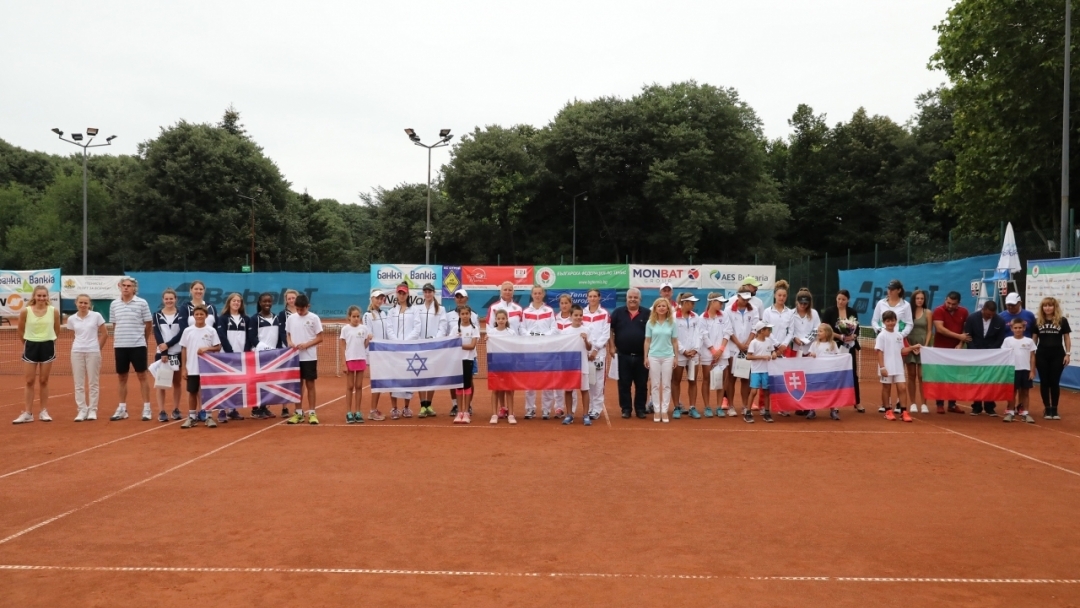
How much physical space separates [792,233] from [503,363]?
158 ft

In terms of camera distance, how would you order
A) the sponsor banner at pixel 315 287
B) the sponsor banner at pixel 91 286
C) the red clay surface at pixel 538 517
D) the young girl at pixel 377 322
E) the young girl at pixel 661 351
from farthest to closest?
the sponsor banner at pixel 91 286 < the sponsor banner at pixel 315 287 < the young girl at pixel 377 322 < the young girl at pixel 661 351 < the red clay surface at pixel 538 517

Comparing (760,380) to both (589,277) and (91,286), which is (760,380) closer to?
(589,277)

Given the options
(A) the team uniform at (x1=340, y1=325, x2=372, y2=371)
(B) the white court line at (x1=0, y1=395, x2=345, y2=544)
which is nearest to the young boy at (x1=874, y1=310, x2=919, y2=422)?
(A) the team uniform at (x1=340, y1=325, x2=372, y2=371)

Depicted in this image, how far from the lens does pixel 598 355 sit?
36.5 feet

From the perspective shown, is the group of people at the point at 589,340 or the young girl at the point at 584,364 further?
the young girl at the point at 584,364

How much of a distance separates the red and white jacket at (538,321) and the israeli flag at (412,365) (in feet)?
3.40

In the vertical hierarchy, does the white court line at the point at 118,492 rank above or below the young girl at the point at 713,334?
below

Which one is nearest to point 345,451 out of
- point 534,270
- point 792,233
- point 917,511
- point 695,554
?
point 695,554

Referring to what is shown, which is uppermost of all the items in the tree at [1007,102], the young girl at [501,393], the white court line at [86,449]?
the tree at [1007,102]

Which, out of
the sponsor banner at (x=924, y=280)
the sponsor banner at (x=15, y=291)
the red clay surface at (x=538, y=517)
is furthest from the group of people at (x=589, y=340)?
the sponsor banner at (x=15, y=291)

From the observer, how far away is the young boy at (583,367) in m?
11.0

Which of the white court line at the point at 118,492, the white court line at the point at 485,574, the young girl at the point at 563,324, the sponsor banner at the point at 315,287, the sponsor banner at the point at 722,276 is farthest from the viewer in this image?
the sponsor banner at the point at 315,287

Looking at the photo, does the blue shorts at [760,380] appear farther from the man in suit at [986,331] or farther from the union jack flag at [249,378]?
the union jack flag at [249,378]

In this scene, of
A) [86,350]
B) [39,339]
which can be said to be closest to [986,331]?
[86,350]
